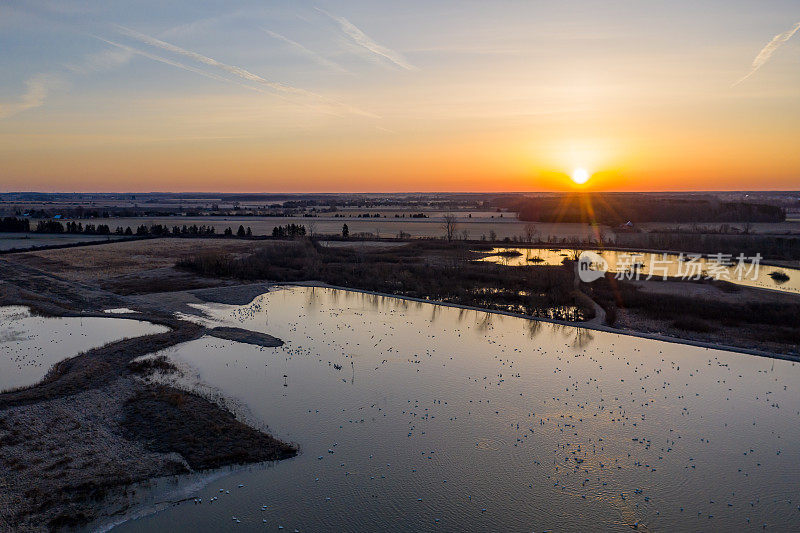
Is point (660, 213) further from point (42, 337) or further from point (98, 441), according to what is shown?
point (98, 441)

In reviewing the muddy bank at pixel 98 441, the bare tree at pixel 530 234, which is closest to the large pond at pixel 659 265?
the bare tree at pixel 530 234

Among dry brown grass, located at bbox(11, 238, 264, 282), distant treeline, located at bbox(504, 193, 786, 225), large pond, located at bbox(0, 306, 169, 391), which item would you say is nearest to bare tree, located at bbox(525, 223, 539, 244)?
distant treeline, located at bbox(504, 193, 786, 225)

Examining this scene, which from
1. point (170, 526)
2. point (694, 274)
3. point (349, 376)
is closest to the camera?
point (170, 526)

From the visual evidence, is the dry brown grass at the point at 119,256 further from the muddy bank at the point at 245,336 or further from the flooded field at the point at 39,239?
the muddy bank at the point at 245,336

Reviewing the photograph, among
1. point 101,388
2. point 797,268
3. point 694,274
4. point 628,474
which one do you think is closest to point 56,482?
point 101,388

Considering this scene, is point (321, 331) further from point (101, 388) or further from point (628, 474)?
point (628, 474)
